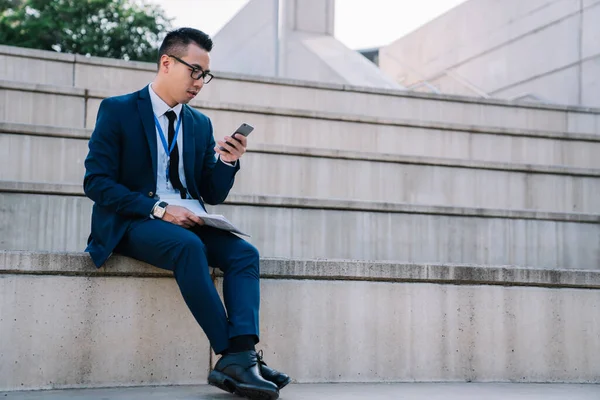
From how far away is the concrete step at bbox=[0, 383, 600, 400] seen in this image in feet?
13.7

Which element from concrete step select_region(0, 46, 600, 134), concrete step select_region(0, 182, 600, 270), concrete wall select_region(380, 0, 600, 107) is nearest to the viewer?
concrete step select_region(0, 182, 600, 270)

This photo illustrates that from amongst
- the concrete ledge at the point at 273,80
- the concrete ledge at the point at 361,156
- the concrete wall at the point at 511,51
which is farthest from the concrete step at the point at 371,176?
the concrete wall at the point at 511,51

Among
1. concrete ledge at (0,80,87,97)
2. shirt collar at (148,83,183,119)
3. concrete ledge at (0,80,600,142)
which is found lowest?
shirt collar at (148,83,183,119)

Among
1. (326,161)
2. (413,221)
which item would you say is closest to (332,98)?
(326,161)

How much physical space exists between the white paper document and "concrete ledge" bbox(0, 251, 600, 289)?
429 mm

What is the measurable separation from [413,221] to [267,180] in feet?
4.38

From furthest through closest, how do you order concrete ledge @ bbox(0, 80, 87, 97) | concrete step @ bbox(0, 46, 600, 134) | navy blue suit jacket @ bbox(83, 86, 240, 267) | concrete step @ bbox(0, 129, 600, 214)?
concrete step @ bbox(0, 46, 600, 134)
concrete ledge @ bbox(0, 80, 87, 97)
concrete step @ bbox(0, 129, 600, 214)
navy blue suit jacket @ bbox(83, 86, 240, 267)

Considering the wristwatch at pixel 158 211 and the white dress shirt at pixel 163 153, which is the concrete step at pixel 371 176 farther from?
the wristwatch at pixel 158 211

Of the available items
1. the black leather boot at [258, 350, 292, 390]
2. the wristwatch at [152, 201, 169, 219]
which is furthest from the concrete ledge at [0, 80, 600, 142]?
the black leather boot at [258, 350, 292, 390]

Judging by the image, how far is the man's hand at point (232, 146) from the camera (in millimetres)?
4387

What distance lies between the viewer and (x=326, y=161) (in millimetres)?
7602

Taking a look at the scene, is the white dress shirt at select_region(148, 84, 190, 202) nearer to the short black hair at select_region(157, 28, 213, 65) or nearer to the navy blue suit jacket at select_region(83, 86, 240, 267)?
the navy blue suit jacket at select_region(83, 86, 240, 267)

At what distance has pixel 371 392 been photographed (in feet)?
14.8

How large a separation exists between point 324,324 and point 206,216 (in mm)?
1103
